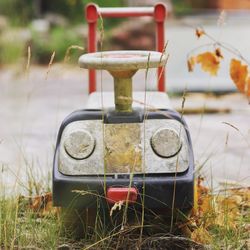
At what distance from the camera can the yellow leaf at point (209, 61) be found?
3057mm

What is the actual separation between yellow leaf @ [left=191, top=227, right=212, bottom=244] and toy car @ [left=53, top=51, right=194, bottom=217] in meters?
0.16

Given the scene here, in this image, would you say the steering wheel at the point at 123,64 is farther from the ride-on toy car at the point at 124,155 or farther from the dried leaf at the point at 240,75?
the dried leaf at the point at 240,75

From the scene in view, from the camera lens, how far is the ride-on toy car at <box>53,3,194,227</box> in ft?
8.77

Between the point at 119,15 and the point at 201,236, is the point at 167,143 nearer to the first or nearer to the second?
the point at 201,236

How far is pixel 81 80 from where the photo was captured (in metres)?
8.27

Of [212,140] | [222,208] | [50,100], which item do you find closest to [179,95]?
[50,100]

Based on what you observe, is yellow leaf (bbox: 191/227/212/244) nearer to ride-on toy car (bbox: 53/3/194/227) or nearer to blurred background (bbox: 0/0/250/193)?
ride-on toy car (bbox: 53/3/194/227)

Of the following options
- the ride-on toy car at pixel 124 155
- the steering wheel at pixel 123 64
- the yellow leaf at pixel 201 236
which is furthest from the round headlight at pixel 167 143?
the yellow leaf at pixel 201 236

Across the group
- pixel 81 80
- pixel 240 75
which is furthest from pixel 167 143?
pixel 81 80

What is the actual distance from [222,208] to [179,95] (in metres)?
3.61

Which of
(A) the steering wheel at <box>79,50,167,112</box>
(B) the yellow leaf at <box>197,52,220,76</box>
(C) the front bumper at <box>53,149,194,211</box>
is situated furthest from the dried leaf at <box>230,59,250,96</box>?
(C) the front bumper at <box>53,149,194,211</box>

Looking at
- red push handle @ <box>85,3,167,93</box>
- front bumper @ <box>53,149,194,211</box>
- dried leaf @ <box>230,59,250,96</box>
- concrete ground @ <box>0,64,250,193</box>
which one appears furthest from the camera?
concrete ground @ <box>0,64,250,193</box>

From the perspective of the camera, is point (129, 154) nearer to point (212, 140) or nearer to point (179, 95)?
point (212, 140)

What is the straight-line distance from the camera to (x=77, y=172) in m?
2.72
